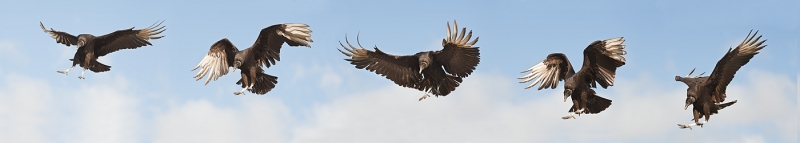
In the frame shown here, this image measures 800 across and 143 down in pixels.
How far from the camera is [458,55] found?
674 inches

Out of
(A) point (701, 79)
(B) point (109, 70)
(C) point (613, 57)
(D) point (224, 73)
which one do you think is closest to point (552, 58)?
(C) point (613, 57)

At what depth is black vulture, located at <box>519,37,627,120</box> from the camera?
16016mm

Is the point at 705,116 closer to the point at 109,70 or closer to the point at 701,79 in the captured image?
the point at 701,79

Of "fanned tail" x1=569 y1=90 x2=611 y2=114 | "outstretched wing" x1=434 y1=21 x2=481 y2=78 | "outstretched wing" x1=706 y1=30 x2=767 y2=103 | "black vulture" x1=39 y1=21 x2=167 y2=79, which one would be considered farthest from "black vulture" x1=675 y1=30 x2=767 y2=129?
"black vulture" x1=39 y1=21 x2=167 y2=79

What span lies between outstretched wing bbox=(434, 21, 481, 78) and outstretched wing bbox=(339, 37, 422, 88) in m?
0.71

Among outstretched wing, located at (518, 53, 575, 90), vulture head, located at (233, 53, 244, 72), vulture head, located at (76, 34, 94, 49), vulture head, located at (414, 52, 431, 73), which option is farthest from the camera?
vulture head, located at (76, 34, 94, 49)

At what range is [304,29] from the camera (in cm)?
1753

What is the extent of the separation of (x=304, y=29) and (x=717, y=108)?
7.03 metres

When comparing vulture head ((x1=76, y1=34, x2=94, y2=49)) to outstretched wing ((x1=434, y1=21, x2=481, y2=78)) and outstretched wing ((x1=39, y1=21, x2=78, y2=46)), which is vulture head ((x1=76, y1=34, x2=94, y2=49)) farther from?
outstretched wing ((x1=434, y1=21, x2=481, y2=78))

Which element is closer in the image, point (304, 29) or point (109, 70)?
point (304, 29)

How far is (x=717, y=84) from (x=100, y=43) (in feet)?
37.7

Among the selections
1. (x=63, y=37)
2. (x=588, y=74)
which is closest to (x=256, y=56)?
(x=63, y=37)

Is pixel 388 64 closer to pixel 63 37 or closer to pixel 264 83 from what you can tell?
pixel 264 83

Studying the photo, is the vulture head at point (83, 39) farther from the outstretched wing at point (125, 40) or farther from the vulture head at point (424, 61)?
the vulture head at point (424, 61)
